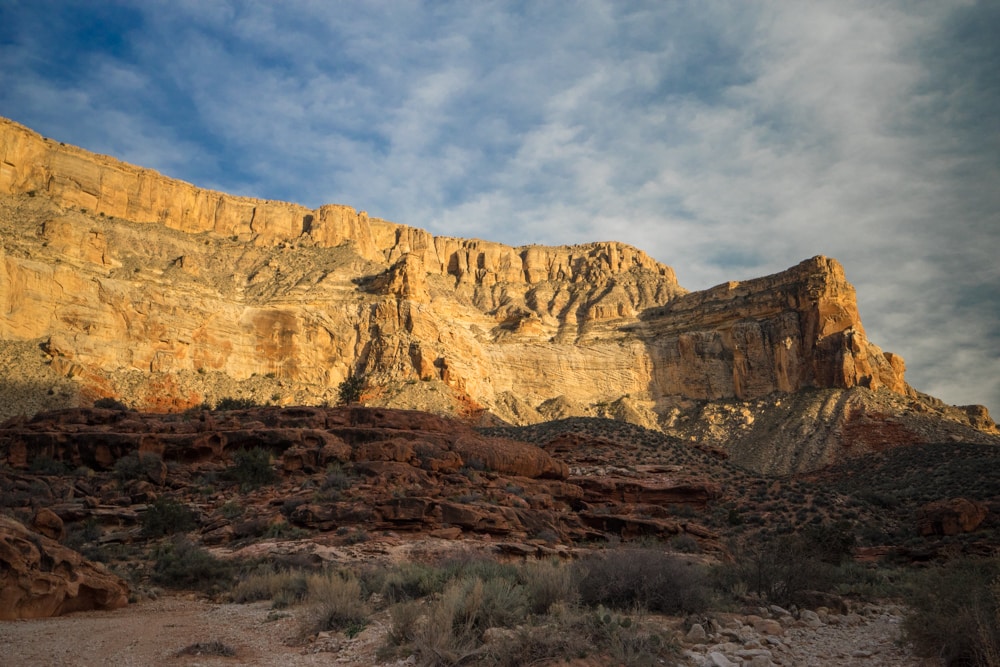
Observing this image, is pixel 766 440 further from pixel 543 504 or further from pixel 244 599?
pixel 244 599

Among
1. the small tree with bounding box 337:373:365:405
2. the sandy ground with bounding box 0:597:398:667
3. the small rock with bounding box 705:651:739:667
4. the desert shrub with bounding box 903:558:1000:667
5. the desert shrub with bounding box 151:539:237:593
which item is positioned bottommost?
the desert shrub with bounding box 151:539:237:593

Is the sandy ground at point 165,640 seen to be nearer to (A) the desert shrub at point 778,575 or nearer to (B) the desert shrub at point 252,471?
(A) the desert shrub at point 778,575

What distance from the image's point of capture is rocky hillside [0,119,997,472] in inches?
2025

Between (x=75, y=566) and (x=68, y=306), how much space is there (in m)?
48.9

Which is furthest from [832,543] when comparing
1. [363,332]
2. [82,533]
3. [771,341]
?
[771,341]

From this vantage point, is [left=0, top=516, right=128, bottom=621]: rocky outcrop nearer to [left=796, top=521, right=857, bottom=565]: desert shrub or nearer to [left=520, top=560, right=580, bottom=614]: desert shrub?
[left=520, top=560, right=580, bottom=614]: desert shrub

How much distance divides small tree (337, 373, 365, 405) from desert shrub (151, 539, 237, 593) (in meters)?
39.7

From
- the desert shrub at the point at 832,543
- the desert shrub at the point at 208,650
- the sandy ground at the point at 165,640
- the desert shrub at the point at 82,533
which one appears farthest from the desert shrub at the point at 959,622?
the desert shrub at the point at 82,533

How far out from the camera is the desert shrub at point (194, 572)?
43.8ft

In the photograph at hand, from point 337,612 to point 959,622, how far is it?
737 centimetres

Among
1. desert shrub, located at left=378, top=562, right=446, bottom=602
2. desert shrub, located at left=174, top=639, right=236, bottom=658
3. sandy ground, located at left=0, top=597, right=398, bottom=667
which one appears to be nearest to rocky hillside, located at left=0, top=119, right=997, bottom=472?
sandy ground, located at left=0, top=597, right=398, bottom=667

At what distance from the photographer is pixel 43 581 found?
938 centimetres

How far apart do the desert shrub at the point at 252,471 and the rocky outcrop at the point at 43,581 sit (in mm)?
12435

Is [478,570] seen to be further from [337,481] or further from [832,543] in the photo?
[832,543]
